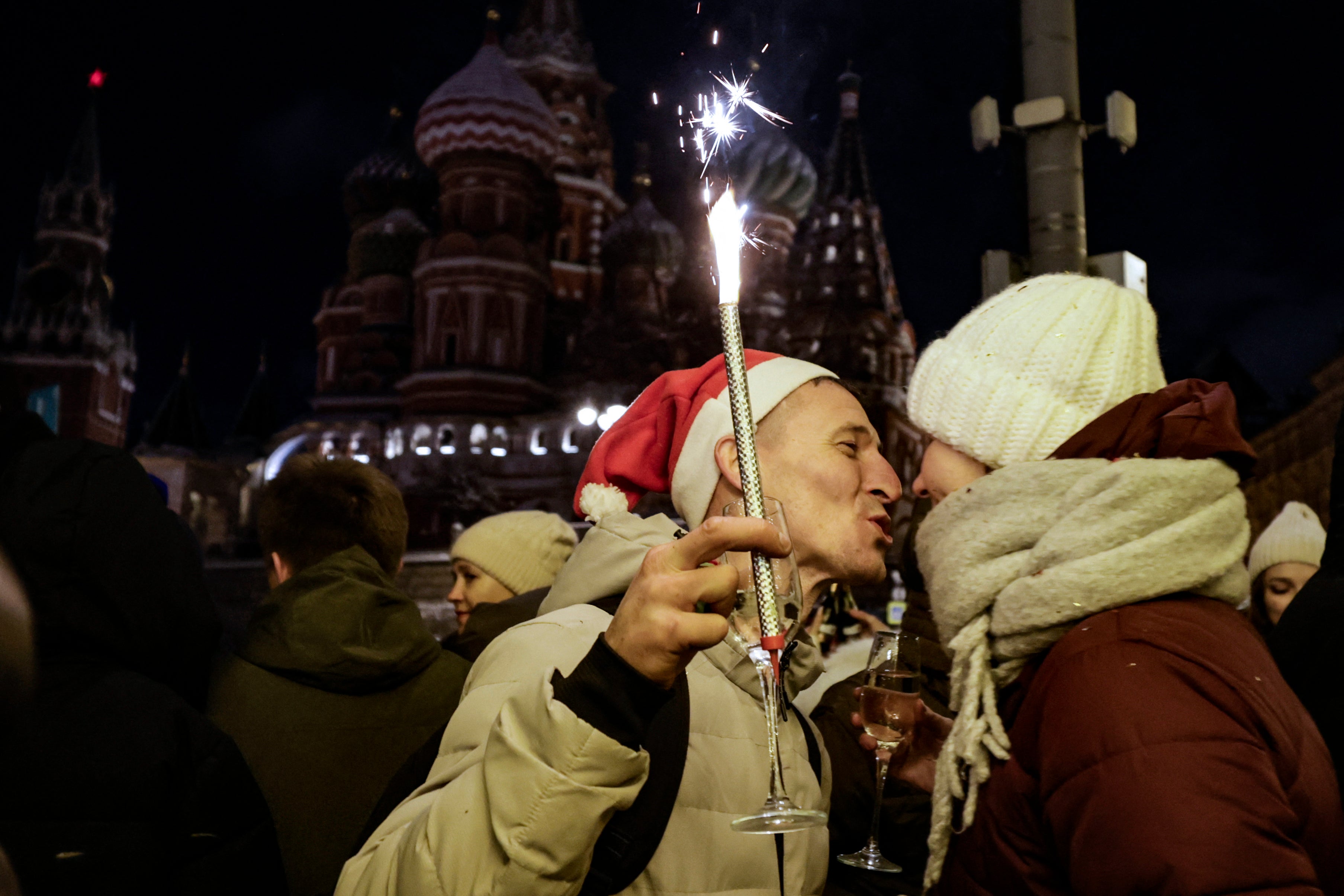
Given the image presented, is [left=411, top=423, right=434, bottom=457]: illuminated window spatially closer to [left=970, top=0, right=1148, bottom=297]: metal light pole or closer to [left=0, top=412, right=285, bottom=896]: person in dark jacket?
[left=970, top=0, right=1148, bottom=297]: metal light pole

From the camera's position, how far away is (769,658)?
1.24m

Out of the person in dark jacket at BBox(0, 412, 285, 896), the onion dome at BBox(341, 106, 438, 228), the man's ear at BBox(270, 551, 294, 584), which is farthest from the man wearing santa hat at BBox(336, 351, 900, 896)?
the onion dome at BBox(341, 106, 438, 228)

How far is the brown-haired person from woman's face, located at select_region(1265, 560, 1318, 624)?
4068 millimetres

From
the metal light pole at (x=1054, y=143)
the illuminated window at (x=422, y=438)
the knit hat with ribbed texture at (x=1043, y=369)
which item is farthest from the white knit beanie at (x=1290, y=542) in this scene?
the illuminated window at (x=422, y=438)

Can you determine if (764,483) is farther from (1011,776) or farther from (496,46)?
(496,46)

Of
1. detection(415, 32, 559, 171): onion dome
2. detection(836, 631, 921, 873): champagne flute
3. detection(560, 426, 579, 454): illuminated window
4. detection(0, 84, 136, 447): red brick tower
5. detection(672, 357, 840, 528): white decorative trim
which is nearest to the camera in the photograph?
detection(836, 631, 921, 873): champagne flute

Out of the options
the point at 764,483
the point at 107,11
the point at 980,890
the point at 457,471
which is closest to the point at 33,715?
the point at 764,483

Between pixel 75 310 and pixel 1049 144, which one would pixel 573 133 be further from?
pixel 1049 144

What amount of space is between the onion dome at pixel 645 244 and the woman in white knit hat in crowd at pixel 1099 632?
113 feet

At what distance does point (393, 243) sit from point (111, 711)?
124 feet

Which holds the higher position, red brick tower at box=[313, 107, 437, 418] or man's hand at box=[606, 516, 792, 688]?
red brick tower at box=[313, 107, 437, 418]

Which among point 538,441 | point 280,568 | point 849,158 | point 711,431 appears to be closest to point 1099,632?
point 711,431

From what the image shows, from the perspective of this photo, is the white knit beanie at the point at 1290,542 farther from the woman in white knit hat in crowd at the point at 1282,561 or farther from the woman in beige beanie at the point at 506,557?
the woman in beige beanie at the point at 506,557

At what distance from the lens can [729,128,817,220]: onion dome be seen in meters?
39.1
